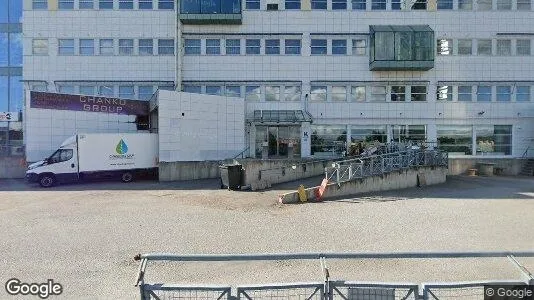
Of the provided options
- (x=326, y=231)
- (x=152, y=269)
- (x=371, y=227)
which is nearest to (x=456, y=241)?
(x=371, y=227)

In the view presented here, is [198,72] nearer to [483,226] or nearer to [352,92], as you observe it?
[352,92]

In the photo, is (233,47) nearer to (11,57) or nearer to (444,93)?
(444,93)

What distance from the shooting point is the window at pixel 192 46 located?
2512 cm

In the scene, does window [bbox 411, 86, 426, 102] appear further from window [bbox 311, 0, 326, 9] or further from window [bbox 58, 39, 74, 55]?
window [bbox 58, 39, 74, 55]

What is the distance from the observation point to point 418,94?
83.4 ft

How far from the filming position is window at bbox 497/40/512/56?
25205 millimetres

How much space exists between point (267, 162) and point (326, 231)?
35.2 ft

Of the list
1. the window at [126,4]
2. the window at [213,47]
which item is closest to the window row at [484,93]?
the window at [213,47]

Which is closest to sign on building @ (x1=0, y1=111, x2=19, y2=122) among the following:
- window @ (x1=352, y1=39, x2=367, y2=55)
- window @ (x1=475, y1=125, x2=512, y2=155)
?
window @ (x1=352, y1=39, x2=367, y2=55)

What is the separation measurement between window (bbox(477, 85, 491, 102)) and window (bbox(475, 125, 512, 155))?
1929mm

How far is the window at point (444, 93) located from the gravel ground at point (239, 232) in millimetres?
10784

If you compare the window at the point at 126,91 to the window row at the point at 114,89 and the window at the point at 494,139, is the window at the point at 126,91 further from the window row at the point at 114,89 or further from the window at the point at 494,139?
the window at the point at 494,139

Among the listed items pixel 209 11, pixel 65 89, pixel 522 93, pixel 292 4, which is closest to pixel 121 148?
pixel 65 89

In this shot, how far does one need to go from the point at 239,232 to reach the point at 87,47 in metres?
21.9
